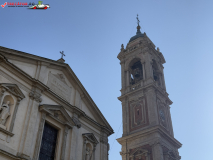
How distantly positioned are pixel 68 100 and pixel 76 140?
2.32 meters

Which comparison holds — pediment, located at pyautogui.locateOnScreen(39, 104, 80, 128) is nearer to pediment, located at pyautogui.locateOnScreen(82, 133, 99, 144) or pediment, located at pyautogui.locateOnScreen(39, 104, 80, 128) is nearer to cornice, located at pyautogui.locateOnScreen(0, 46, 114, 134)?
cornice, located at pyautogui.locateOnScreen(0, 46, 114, 134)

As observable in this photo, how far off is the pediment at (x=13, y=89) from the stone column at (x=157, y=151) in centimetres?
1471

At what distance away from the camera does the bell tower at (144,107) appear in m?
24.8

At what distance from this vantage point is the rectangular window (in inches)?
501

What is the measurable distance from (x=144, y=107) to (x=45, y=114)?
15497mm

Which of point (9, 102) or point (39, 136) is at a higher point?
point (9, 102)

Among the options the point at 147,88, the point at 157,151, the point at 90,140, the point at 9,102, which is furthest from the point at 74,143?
the point at 147,88

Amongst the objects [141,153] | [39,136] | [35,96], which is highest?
[141,153]

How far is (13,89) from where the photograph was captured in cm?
1216

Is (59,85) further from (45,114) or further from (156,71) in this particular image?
(156,71)

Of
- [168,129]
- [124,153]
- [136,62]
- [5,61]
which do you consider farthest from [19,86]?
[136,62]

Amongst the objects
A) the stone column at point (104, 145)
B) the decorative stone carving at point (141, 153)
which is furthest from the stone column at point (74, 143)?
the decorative stone carving at point (141, 153)

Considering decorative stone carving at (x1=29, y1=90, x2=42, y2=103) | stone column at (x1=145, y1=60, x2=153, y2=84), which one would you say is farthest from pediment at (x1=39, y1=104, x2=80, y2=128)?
stone column at (x1=145, y1=60, x2=153, y2=84)

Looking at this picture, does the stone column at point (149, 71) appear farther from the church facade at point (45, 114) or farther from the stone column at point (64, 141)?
the stone column at point (64, 141)
